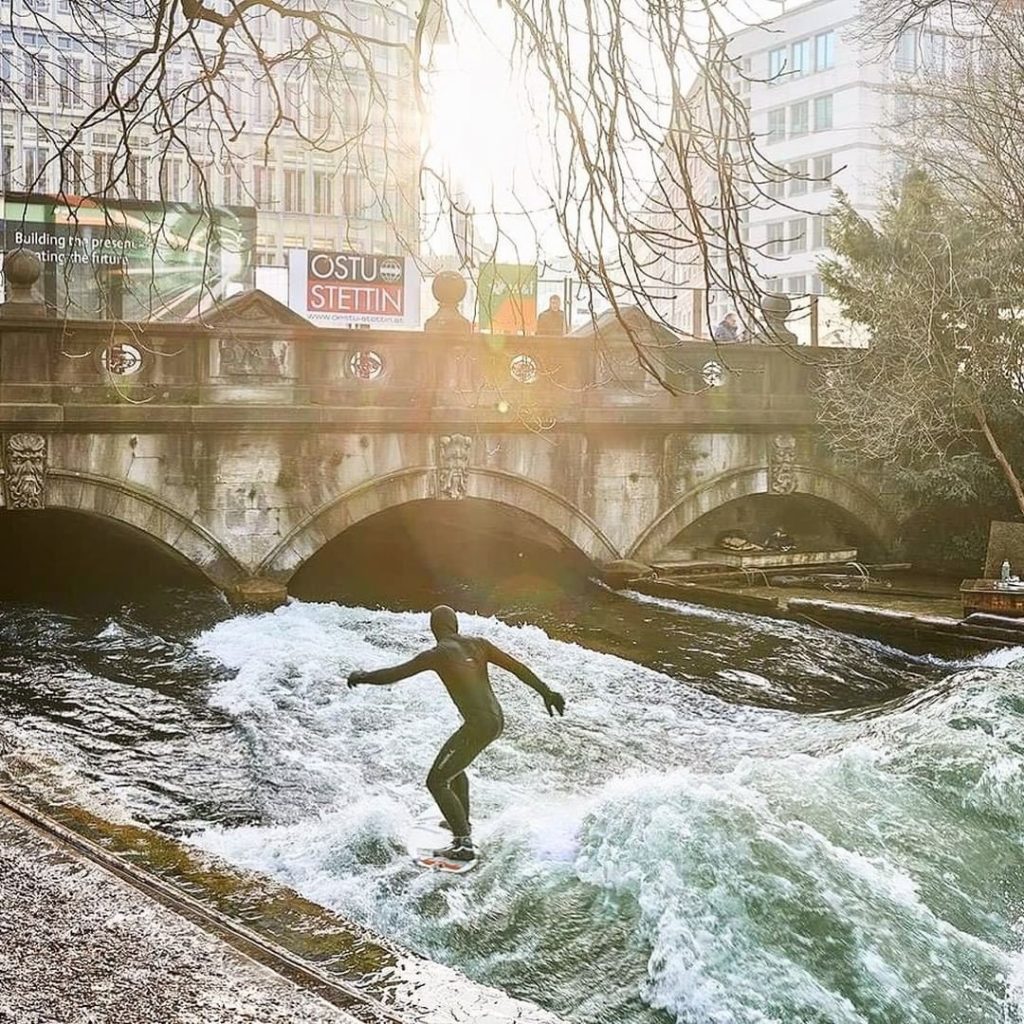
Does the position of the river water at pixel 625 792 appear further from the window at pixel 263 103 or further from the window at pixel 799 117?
the window at pixel 799 117

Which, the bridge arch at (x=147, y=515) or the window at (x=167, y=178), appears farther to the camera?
the bridge arch at (x=147, y=515)

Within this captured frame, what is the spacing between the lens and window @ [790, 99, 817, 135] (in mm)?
50406

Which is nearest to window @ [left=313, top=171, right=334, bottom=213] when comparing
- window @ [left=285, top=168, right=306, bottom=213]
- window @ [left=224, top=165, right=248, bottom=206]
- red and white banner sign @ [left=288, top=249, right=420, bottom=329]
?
window @ [left=285, top=168, right=306, bottom=213]

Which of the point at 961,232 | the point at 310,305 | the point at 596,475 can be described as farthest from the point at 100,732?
the point at 961,232

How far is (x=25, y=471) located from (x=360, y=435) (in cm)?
453

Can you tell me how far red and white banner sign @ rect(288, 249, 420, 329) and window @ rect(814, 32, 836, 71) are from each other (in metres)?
31.6

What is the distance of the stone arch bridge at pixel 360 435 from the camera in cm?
1628

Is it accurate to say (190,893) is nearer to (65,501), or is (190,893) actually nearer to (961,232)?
(65,501)

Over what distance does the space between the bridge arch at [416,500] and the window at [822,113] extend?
34502mm

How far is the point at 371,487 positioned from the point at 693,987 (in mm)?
12404

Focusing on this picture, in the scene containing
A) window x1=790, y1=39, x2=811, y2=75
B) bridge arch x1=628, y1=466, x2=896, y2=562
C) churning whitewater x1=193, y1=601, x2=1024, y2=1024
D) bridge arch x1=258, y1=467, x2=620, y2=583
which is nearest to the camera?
churning whitewater x1=193, y1=601, x2=1024, y2=1024

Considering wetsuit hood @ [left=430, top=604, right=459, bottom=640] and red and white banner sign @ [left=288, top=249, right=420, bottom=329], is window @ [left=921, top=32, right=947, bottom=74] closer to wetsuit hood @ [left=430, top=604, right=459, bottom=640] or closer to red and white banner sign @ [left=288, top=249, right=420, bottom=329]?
wetsuit hood @ [left=430, top=604, right=459, bottom=640]

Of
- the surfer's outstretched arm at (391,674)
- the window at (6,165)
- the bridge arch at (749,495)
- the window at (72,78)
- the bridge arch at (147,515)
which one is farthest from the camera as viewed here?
the bridge arch at (749,495)

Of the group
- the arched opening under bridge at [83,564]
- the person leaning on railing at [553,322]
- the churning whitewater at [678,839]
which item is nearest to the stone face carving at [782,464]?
the person leaning on railing at [553,322]
